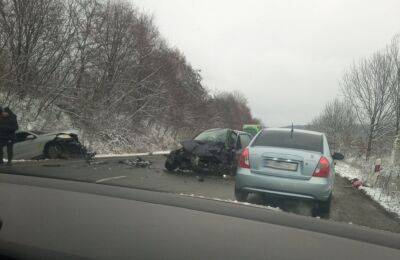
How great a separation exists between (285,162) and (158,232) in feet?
23.0

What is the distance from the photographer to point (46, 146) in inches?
650

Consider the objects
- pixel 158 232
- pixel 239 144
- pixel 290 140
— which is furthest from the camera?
pixel 239 144

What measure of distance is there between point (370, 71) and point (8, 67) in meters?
23.6

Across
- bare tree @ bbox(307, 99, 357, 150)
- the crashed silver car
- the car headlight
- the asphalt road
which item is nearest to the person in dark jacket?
the asphalt road

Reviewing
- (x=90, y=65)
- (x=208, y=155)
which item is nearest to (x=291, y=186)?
(x=208, y=155)

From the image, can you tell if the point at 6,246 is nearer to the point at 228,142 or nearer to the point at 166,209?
the point at 166,209

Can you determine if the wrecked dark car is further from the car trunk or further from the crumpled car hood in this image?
the car trunk

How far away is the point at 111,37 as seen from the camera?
1155 inches

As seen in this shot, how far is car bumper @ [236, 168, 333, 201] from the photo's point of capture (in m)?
8.85

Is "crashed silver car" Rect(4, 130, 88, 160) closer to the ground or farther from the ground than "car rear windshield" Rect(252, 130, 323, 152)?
closer to the ground

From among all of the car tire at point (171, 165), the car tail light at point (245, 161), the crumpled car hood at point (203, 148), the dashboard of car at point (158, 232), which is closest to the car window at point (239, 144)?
the crumpled car hood at point (203, 148)

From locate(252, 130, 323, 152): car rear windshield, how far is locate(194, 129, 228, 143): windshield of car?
464cm

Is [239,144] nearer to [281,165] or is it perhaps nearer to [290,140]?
[290,140]

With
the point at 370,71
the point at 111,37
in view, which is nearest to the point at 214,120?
the point at 370,71
